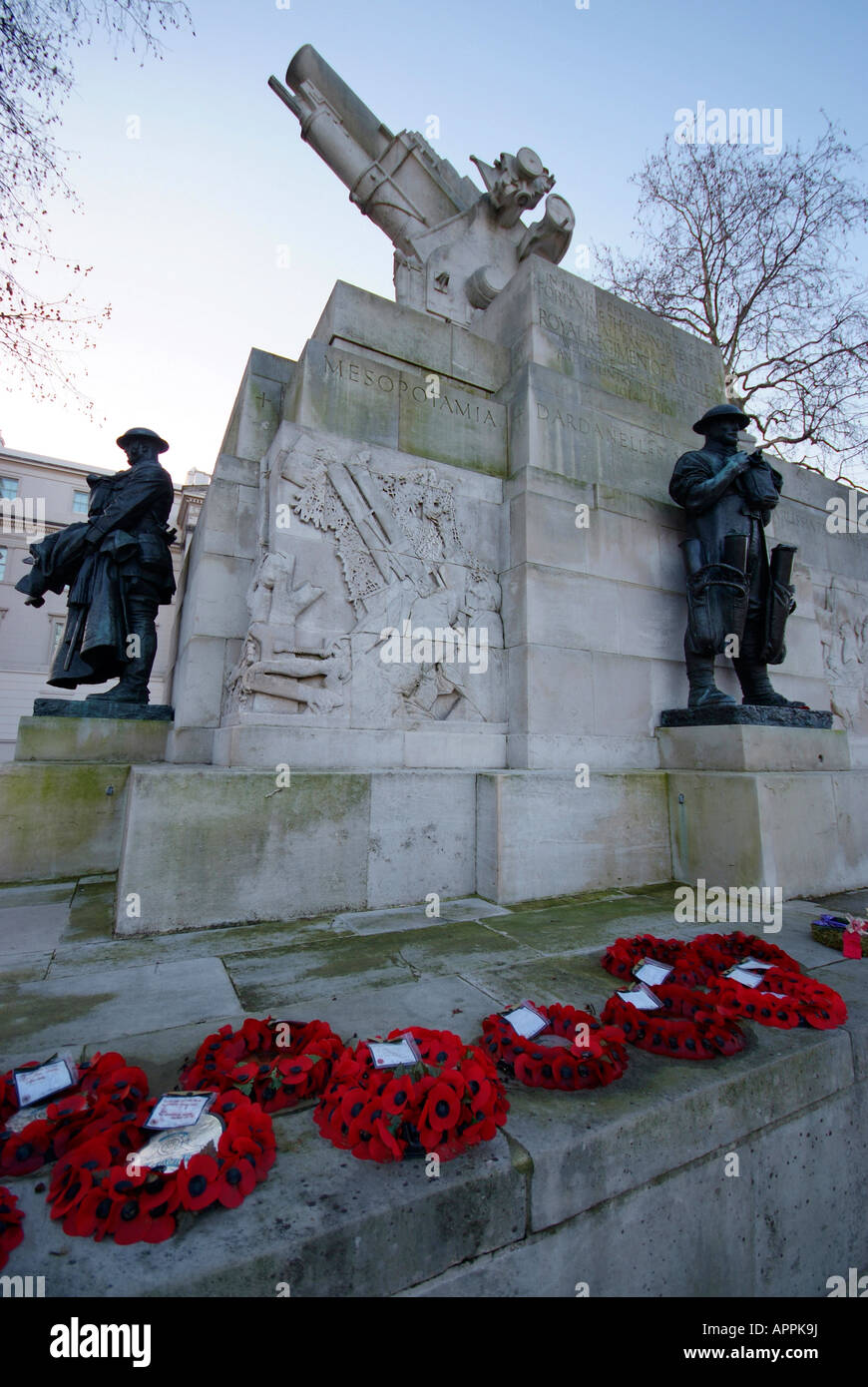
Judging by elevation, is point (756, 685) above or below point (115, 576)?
below

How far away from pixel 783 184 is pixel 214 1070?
20732 millimetres

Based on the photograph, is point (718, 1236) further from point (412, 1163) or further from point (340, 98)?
point (340, 98)

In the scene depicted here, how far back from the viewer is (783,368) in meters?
15.4

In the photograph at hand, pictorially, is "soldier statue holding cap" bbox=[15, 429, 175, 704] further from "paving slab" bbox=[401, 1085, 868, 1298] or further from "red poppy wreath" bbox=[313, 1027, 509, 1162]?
"paving slab" bbox=[401, 1085, 868, 1298]

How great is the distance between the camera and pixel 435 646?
596cm

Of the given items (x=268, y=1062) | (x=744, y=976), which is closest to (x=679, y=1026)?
(x=744, y=976)

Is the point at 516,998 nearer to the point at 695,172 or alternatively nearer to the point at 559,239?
the point at 559,239

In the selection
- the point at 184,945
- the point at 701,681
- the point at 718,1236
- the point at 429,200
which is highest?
the point at 429,200

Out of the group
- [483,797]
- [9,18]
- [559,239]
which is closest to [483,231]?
[559,239]

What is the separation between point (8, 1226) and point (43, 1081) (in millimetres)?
702

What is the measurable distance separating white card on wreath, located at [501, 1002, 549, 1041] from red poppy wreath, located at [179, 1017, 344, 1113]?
0.75 m

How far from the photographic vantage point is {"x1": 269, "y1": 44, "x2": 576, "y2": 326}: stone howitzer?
9258 mm

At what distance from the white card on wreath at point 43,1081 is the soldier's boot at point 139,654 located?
536cm

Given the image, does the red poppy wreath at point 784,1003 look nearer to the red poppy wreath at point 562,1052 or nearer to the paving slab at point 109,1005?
the red poppy wreath at point 562,1052
